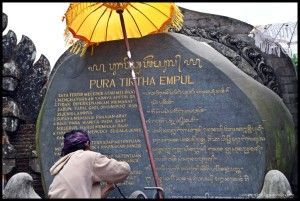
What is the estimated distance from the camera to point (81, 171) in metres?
3.89

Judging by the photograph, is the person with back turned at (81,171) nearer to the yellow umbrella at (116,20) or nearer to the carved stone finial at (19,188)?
the carved stone finial at (19,188)

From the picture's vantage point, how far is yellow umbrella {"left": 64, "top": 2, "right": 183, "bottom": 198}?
220 inches

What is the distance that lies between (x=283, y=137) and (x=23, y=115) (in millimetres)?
4475

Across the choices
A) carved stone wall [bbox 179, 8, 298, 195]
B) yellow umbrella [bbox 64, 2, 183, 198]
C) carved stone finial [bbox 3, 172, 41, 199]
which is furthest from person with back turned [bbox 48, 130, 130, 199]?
carved stone wall [bbox 179, 8, 298, 195]

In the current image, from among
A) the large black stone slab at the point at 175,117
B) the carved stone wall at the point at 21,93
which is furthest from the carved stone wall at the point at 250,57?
the carved stone wall at the point at 21,93

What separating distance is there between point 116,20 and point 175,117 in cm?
119

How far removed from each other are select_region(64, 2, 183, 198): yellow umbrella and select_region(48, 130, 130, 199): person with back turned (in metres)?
A: 1.66

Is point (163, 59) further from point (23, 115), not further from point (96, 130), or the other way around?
point (23, 115)

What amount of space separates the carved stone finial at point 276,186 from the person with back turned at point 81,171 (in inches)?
51.8

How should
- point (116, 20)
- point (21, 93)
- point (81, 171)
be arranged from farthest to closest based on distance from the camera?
point (21, 93), point (116, 20), point (81, 171)

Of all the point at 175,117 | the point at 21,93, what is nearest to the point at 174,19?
the point at 175,117

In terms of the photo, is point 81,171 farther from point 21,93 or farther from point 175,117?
point 21,93

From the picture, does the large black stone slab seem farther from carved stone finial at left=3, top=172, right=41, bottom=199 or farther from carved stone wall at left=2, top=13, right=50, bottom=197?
carved stone wall at left=2, top=13, right=50, bottom=197

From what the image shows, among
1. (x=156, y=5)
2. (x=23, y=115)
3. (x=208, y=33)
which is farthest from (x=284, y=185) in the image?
(x=23, y=115)
